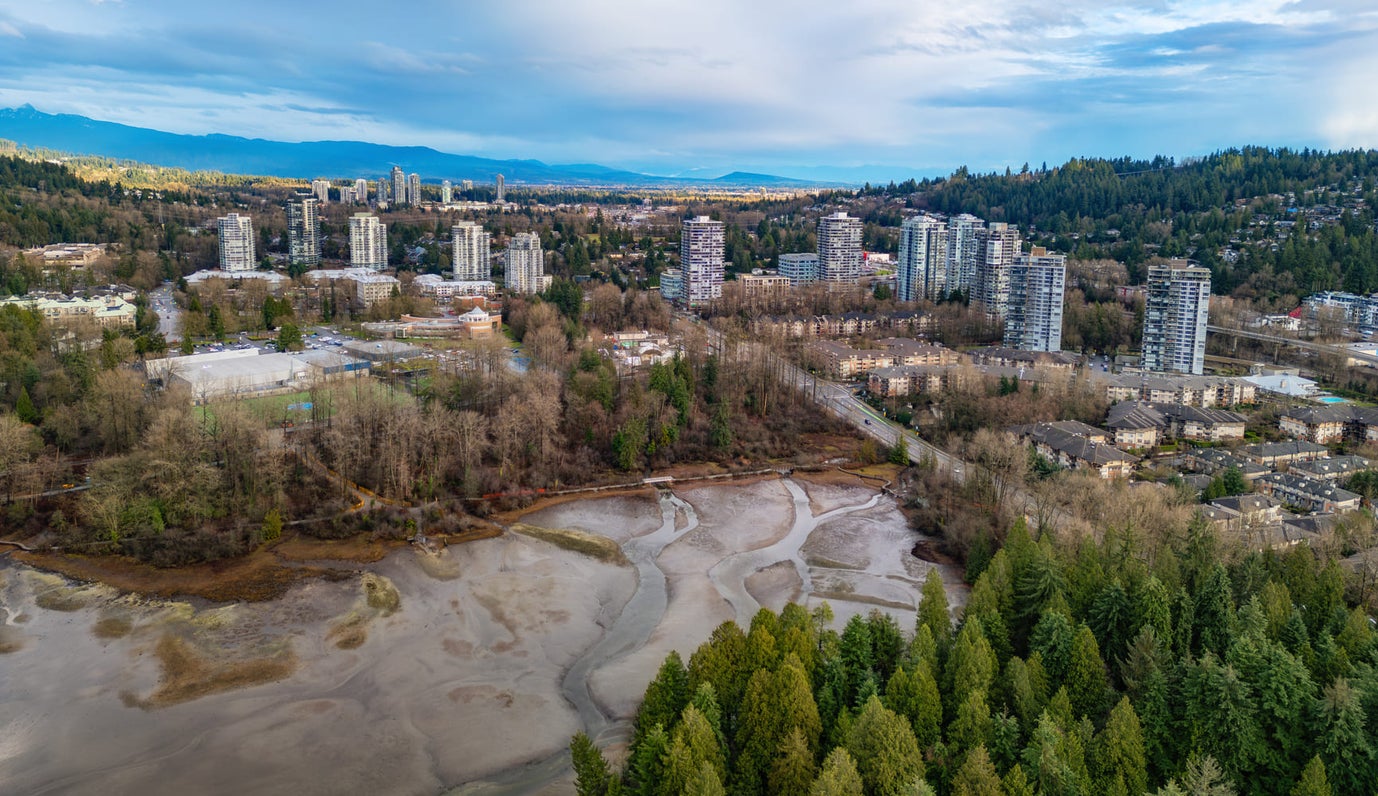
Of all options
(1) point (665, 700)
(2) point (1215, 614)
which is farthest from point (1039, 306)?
(1) point (665, 700)

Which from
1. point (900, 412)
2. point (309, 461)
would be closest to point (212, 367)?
point (309, 461)

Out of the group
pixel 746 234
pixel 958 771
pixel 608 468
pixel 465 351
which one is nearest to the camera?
pixel 958 771

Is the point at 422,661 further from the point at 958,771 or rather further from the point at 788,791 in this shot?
the point at 958,771

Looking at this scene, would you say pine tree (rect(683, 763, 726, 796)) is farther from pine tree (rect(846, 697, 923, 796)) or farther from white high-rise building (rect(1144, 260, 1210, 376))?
white high-rise building (rect(1144, 260, 1210, 376))

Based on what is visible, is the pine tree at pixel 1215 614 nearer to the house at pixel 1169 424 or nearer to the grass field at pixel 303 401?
the house at pixel 1169 424

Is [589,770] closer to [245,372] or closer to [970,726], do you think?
[970,726]

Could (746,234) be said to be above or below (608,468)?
above

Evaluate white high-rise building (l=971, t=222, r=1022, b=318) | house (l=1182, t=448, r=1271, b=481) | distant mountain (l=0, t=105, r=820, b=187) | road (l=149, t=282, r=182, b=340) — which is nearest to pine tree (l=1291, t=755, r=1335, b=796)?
house (l=1182, t=448, r=1271, b=481)

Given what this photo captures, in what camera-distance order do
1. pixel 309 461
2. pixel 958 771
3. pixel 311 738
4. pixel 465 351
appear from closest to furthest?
pixel 958 771 < pixel 311 738 < pixel 309 461 < pixel 465 351

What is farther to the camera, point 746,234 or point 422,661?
point 746,234
